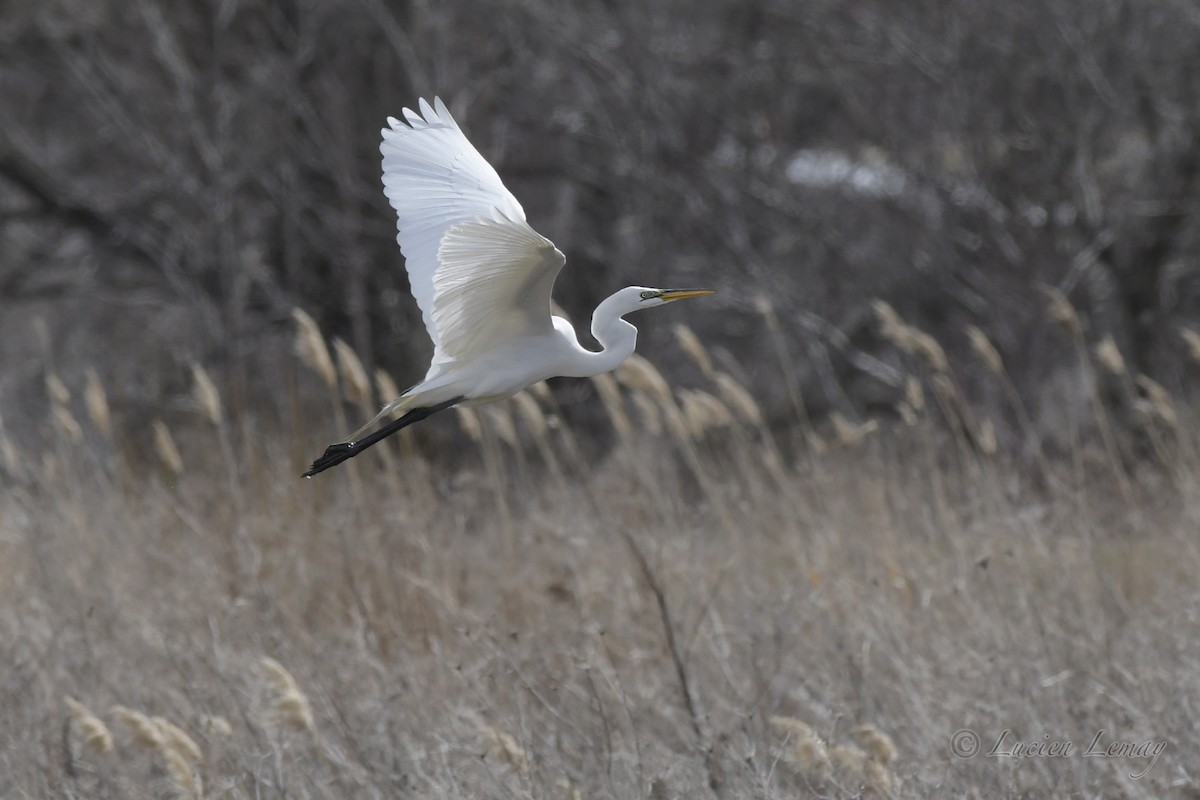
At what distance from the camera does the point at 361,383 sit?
4.25m

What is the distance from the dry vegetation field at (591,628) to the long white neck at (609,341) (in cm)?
51

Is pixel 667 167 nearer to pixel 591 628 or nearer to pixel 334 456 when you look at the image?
pixel 591 628

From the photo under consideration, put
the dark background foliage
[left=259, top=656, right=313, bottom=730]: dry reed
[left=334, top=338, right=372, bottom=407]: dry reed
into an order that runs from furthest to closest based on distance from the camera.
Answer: the dark background foliage < [left=334, top=338, right=372, bottom=407]: dry reed < [left=259, top=656, right=313, bottom=730]: dry reed

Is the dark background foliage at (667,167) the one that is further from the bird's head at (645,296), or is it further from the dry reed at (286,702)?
the dry reed at (286,702)

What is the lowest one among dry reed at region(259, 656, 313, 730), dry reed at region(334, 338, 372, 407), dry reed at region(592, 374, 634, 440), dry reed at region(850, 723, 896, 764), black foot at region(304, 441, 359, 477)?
dry reed at region(850, 723, 896, 764)

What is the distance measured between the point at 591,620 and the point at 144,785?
4.19 ft

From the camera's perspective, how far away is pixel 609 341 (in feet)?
11.3

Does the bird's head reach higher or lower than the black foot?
higher

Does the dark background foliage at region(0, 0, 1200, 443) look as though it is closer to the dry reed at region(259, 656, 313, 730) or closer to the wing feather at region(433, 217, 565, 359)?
the wing feather at region(433, 217, 565, 359)

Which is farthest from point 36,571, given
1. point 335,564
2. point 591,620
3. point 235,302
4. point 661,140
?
point 661,140

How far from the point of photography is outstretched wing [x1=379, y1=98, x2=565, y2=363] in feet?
10.3

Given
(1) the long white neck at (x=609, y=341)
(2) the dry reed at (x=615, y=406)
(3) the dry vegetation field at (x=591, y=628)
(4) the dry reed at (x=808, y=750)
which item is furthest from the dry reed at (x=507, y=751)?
(2) the dry reed at (x=615, y=406)

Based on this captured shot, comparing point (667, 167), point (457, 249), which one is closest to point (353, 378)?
point (457, 249)

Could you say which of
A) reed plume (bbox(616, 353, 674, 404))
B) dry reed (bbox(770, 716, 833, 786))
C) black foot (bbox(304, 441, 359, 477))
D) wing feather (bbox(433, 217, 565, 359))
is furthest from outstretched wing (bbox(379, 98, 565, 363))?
dry reed (bbox(770, 716, 833, 786))
